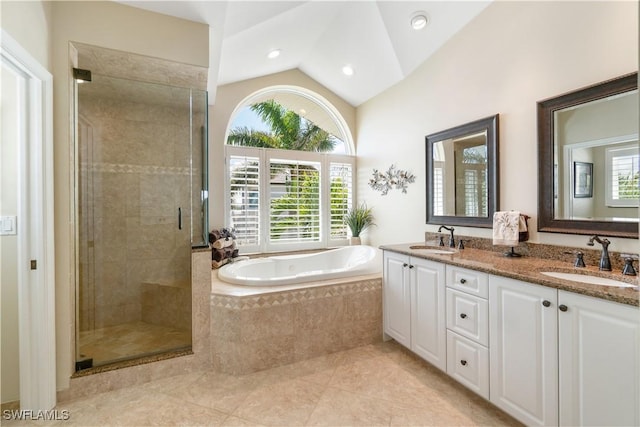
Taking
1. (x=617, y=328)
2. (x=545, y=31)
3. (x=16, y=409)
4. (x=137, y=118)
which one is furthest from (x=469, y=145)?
(x=16, y=409)

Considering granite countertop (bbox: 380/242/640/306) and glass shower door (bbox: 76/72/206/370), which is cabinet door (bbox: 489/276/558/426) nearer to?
granite countertop (bbox: 380/242/640/306)

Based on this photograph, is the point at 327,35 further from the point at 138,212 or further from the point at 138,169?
the point at 138,212

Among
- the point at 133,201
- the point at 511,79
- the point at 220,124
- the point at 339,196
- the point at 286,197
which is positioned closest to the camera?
the point at 511,79

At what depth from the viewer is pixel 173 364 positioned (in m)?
2.21

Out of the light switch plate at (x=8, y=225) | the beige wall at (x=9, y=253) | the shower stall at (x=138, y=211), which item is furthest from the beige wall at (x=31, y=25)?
the light switch plate at (x=8, y=225)

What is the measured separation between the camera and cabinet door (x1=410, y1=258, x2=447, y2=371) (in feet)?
6.68

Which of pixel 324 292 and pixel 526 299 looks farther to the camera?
pixel 324 292

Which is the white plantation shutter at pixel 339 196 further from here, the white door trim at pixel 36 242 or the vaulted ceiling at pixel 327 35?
the white door trim at pixel 36 242

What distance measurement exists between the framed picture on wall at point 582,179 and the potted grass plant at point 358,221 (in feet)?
7.46

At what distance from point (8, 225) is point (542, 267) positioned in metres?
3.23

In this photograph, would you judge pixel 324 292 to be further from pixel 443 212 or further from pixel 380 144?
pixel 380 144

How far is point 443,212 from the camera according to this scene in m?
2.85

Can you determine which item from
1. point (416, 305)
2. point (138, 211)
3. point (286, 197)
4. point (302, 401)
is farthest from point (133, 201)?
point (416, 305)

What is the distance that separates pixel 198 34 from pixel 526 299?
267 centimetres
